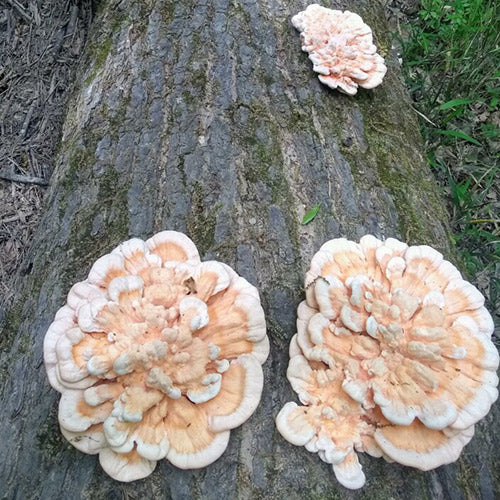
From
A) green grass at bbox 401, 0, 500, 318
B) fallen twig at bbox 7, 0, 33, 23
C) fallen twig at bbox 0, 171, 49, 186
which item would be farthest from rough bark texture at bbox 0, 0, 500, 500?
fallen twig at bbox 7, 0, 33, 23

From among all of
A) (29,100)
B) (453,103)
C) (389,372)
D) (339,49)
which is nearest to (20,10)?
(29,100)

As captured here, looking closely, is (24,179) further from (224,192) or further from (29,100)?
(224,192)

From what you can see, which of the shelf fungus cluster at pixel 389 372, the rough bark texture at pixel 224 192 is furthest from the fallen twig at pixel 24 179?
the shelf fungus cluster at pixel 389 372

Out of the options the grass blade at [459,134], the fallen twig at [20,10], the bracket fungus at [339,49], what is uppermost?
the bracket fungus at [339,49]

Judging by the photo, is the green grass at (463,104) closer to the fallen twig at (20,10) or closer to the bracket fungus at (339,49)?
the bracket fungus at (339,49)

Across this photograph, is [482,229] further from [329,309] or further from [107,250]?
[107,250]

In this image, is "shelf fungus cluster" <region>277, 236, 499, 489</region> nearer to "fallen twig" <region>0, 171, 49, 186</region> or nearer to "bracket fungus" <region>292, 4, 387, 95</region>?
"bracket fungus" <region>292, 4, 387, 95</region>

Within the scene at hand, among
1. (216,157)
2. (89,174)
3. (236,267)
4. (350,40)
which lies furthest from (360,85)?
(89,174)
